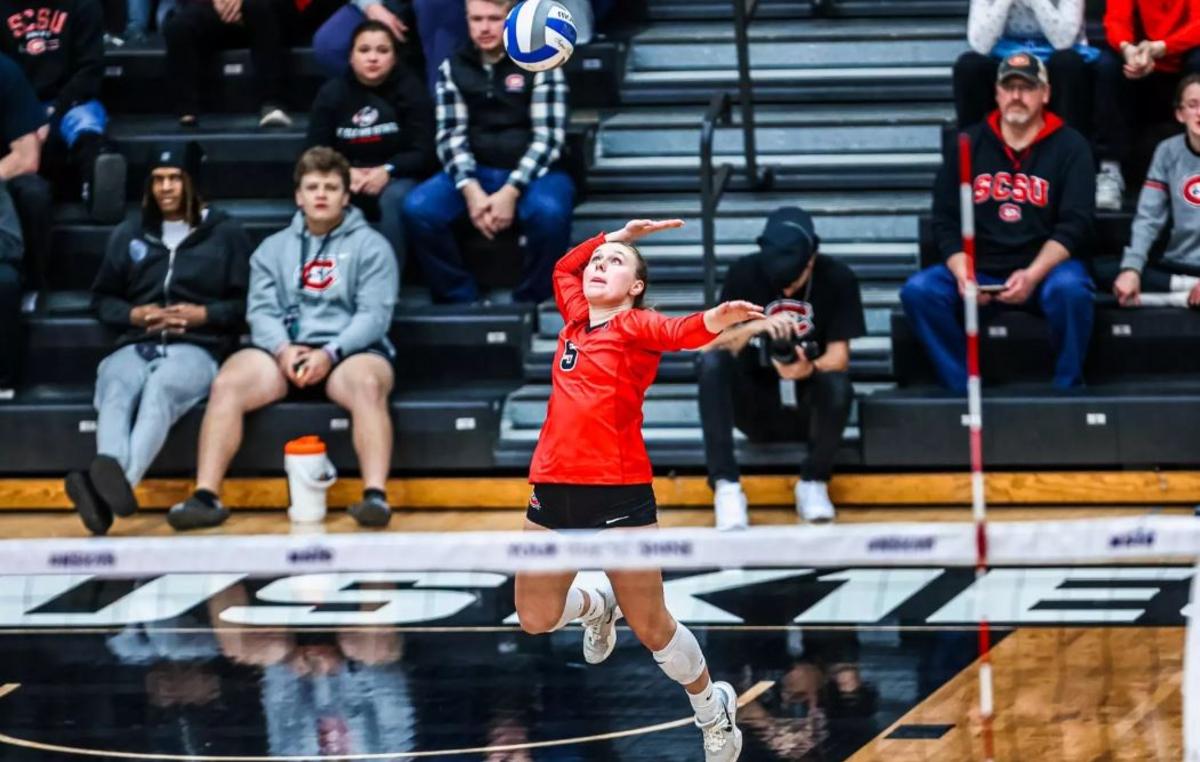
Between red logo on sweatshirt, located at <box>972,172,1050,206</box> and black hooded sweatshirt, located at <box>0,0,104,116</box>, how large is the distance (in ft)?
20.6

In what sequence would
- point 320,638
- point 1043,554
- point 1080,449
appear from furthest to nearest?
point 1080,449, point 320,638, point 1043,554

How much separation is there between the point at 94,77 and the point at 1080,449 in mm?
7290

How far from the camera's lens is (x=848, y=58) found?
14711mm

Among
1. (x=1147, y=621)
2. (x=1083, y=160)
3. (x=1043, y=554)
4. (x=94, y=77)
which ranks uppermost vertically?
(x=94, y=77)

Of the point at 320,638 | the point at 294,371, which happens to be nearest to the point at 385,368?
the point at 294,371

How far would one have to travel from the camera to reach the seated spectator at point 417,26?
45.0ft

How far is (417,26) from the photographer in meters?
14.1

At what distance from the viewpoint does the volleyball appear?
10695 mm

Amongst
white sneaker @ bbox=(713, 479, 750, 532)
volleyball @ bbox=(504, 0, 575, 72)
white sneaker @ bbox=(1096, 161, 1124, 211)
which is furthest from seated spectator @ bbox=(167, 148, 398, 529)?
white sneaker @ bbox=(1096, 161, 1124, 211)

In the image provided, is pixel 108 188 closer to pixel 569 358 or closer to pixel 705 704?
pixel 569 358

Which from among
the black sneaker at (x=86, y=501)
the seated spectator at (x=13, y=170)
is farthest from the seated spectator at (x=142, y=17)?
the black sneaker at (x=86, y=501)

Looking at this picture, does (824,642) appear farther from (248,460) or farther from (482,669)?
(248,460)

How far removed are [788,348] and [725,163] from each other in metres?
2.22

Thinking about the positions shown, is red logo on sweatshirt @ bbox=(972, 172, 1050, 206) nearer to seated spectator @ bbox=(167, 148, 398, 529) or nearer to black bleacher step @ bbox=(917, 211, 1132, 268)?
black bleacher step @ bbox=(917, 211, 1132, 268)
